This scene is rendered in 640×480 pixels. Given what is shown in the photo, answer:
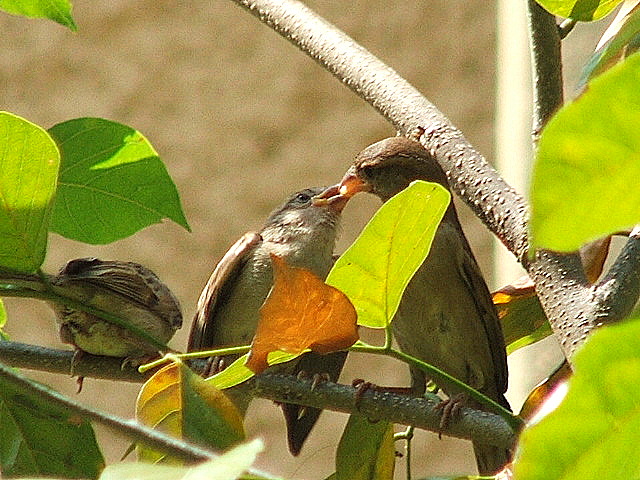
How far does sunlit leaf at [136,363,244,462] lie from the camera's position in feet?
2.79

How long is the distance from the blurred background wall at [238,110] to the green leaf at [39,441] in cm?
287

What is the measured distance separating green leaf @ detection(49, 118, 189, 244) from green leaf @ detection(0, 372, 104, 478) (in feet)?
0.59

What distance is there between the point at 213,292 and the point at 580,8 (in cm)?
104

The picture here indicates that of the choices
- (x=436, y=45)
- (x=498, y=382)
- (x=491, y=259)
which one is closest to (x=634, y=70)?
(x=498, y=382)

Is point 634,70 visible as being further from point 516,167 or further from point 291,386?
point 516,167

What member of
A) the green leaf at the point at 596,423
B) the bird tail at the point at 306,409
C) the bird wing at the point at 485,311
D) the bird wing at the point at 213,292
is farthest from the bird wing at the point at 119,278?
the green leaf at the point at 596,423

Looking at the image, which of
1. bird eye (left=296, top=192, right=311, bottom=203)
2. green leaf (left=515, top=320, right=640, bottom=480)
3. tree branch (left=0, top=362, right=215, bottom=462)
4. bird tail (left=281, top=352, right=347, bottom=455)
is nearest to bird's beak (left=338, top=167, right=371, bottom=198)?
bird eye (left=296, top=192, right=311, bottom=203)

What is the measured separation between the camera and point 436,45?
4.14m

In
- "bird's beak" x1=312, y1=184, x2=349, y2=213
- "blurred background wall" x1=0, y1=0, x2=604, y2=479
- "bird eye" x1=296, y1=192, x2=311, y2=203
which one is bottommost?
"bird's beak" x1=312, y1=184, x2=349, y2=213

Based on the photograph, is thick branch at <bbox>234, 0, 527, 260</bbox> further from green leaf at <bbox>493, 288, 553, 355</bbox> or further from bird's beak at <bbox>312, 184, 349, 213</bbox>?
bird's beak at <bbox>312, 184, 349, 213</bbox>

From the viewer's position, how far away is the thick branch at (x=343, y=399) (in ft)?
3.08

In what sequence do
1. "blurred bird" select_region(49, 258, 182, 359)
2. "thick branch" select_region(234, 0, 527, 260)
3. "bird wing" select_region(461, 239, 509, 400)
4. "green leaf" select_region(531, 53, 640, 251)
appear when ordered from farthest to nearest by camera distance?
"bird wing" select_region(461, 239, 509, 400)
"blurred bird" select_region(49, 258, 182, 359)
"thick branch" select_region(234, 0, 527, 260)
"green leaf" select_region(531, 53, 640, 251)

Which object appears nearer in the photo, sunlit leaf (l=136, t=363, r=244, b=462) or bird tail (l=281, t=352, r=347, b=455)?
sunlit leaf (l=136, t=363, r=244, b=462)

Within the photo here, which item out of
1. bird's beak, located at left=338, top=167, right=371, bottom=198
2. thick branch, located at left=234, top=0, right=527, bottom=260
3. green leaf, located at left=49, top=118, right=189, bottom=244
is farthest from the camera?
bird's beak, located at left=338, top=167, right=371, bottom=198
